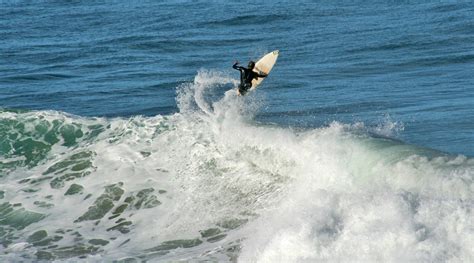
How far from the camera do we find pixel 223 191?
1756 cm

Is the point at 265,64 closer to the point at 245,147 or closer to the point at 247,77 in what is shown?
the point at 247,77

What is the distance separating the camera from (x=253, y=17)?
40.2 meters

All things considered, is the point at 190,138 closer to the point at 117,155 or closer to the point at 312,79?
the point at 117,155

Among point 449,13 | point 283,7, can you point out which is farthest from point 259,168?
point 283,7

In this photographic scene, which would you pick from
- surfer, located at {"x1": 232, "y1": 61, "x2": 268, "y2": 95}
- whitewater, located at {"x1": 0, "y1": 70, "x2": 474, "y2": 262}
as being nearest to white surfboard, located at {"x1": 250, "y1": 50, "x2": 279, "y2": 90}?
surfer, located at {"x1": 232, "y1": 61, "x2": 268, "y2": 95}

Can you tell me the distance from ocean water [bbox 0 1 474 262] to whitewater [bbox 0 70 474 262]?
0.12ft

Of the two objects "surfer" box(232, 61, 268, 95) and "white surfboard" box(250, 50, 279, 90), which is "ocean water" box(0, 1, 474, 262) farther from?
"white surfboard" box(250, 50, 279, 90)

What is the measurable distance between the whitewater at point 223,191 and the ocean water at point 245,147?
0.04m

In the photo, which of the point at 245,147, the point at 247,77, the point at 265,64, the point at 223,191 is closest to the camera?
the point at 223,191

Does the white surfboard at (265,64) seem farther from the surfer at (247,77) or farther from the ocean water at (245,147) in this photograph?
the ocean water at (245,147)

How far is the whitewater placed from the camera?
12.8 metres

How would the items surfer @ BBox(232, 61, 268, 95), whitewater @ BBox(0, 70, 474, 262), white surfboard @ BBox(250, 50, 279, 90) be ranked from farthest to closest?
white surfboard @ BBox(250, 50, 279, 90), surfer @ BBox(232, 61, 268, 95), whitewater @ BBox(0, 70, 474, 262)

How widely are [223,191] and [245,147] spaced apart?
1666 mm

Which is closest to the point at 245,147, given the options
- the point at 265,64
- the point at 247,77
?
the point at 247,77
